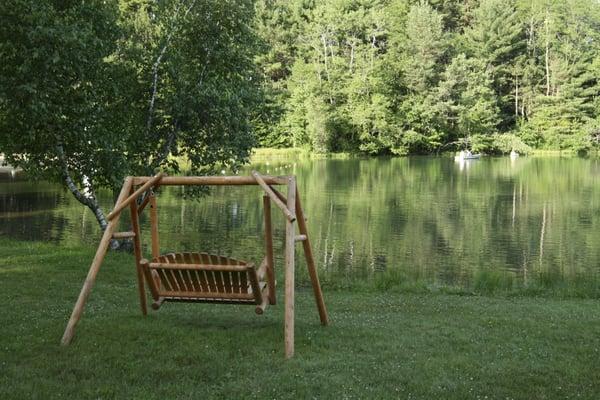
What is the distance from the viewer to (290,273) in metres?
7.26

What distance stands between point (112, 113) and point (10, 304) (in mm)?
7446

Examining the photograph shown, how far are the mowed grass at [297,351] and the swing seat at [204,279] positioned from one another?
0.44m

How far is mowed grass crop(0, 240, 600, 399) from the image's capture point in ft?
19.4

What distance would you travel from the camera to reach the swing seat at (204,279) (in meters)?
7.41

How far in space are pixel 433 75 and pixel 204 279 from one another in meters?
71.1

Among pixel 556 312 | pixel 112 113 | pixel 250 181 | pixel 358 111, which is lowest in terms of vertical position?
pixel 556 312

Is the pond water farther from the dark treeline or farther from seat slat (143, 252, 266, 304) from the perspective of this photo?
the dark treeline

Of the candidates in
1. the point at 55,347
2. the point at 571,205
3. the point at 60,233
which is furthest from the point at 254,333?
the point at 571,205

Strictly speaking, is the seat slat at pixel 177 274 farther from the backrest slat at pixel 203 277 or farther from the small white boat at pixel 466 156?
the small white boat at pixel 466 156

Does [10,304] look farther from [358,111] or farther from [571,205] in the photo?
Result: [358,111]

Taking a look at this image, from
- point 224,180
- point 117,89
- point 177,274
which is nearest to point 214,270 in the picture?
point 177,274

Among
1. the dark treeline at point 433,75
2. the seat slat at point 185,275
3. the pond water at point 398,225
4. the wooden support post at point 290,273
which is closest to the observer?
the wooden support post at point 290,273

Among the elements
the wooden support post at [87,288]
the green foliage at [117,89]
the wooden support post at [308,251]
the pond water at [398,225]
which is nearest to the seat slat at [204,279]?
the wooden support post at [87,288]

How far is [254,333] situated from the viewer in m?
7.84
